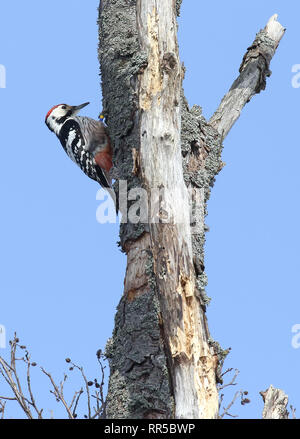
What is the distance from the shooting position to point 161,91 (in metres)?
4.16

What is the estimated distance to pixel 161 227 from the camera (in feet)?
12.8

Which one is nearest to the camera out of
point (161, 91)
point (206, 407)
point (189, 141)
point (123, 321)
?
→ point (206, 407)

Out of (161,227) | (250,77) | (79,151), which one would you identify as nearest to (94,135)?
(79,151)

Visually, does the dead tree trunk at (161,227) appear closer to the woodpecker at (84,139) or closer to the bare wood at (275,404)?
the bare wood at (275,404)

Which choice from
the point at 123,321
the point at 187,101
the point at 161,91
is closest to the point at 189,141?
the point at 187,101

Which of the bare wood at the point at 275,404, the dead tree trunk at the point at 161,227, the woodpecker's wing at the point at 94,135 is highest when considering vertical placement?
the woodpecker's wing at the point at 94,135

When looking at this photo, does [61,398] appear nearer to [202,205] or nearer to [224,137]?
[202,205]

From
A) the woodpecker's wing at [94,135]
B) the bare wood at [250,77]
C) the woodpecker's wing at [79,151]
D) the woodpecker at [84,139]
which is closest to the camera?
the bare wood at [250,77]

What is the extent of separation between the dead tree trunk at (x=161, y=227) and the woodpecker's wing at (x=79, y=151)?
947 mm

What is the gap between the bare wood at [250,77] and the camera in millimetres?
5148

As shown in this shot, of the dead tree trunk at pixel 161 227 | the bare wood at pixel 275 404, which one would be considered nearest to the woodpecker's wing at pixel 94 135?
the dead tree trunk at pixel 161 227

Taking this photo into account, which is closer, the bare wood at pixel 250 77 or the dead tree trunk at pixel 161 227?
the dead tree trunk at pixel 161 227

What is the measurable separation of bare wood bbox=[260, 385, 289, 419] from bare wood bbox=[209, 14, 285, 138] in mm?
1903
